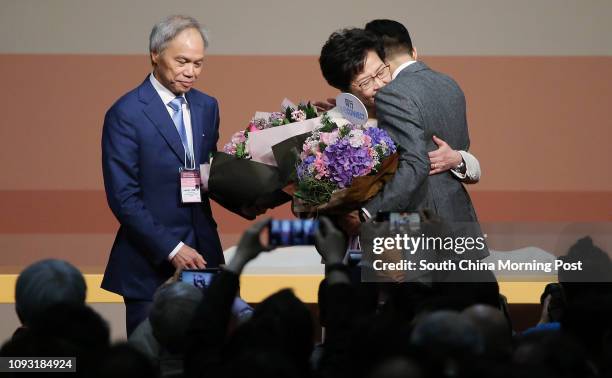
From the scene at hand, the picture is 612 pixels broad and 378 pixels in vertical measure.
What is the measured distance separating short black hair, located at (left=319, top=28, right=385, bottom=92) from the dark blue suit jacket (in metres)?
0.57

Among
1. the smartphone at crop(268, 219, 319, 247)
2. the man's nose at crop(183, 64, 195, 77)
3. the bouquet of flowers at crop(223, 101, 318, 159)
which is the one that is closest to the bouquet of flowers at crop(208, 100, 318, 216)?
the bouquet of flowers at crop(223, 101, 318, 159)

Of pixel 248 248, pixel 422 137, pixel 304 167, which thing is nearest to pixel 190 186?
pixel 304 167

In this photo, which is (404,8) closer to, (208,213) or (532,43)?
(532,43)

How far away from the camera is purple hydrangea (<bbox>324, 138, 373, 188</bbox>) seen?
3.37 m

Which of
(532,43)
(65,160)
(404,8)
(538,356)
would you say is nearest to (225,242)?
(65,160)

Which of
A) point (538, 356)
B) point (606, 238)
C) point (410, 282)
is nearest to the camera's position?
point (538, 356)

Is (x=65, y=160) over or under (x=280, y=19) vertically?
under

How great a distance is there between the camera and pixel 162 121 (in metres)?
3.87

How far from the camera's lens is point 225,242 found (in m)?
5.83

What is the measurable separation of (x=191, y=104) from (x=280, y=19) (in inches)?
76.6

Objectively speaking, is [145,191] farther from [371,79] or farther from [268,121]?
[371,79]

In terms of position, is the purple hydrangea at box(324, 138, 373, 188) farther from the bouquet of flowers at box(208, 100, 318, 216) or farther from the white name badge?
the bouquet of flowers at box(208, 100, 318, 216)

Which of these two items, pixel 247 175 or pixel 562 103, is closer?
pixel 247 175

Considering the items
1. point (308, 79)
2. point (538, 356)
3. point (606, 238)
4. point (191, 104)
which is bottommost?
point (538, 356)
